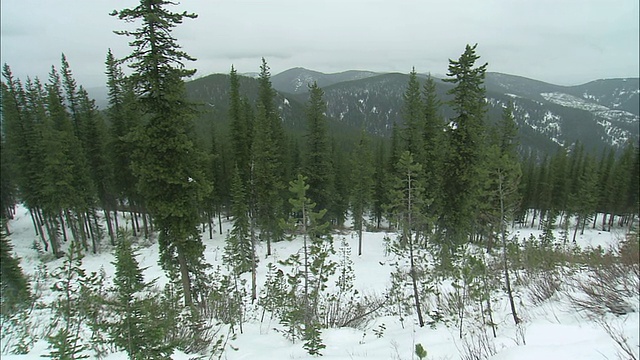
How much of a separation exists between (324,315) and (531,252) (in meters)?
10.6

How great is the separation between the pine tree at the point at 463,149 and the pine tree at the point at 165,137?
15.2 m

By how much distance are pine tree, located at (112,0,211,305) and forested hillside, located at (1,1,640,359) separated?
63 millimetres

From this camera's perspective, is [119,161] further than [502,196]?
Yes

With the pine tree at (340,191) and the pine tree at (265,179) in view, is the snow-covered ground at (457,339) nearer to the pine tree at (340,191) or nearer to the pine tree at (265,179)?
the pine tree at (265,179)

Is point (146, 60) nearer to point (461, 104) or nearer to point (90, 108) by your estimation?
point (461, 104)

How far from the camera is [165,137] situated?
41.2 feet

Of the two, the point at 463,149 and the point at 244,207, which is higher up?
the point at 463,149

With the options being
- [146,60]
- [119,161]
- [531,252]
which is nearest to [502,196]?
[531,252]

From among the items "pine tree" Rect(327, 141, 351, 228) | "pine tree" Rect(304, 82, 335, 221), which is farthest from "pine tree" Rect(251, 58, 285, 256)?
"pine tree" Rect(327, 141, 351, 228)

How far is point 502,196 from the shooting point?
1034 cm

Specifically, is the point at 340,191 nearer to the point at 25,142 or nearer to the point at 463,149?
Result: the point at 463,149

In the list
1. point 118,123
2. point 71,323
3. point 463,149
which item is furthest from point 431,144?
point 118,123

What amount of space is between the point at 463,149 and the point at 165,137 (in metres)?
17.4

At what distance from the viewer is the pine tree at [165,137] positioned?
11.9 meters
